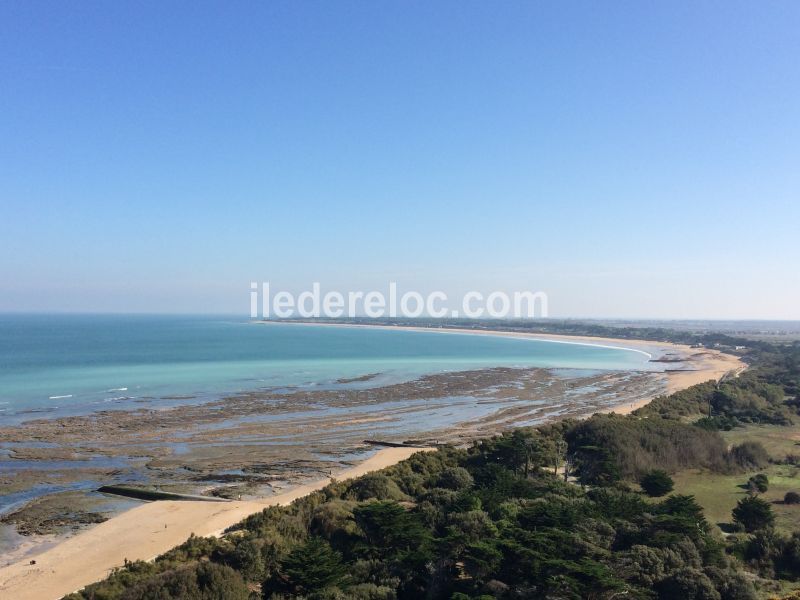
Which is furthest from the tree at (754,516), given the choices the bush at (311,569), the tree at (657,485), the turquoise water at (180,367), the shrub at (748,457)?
the turquoise water at (180,367)

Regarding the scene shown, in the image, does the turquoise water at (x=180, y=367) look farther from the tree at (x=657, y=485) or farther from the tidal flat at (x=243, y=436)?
the tree at (x=657, y=485)

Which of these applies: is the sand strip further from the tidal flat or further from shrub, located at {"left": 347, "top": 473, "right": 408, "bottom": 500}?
shrub, located at {"left": 347, "top": 473, "right": 408, "bottom": 500}

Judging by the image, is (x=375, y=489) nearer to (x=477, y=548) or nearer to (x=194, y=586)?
(x=477, y=548)

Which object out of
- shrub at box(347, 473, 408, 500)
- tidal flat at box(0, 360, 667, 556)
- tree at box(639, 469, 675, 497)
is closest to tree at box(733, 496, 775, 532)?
tree at box(639, 469, 675, 497)

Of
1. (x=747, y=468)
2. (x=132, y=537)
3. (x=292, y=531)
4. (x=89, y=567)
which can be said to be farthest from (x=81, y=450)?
(x=747, y=468)

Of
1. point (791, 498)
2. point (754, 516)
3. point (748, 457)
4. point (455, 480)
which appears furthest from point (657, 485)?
point (748, 457)
